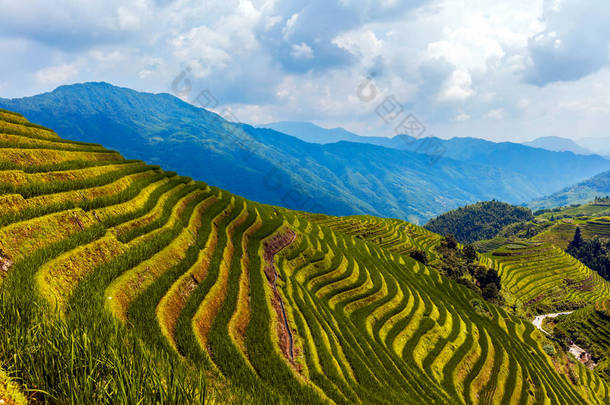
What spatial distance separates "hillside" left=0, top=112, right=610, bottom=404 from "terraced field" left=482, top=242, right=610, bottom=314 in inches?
2707

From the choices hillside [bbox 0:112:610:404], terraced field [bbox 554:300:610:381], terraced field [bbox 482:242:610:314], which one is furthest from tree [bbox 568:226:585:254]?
hillside [bbox 0:112:610:404]

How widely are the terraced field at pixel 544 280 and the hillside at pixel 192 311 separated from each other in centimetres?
6876

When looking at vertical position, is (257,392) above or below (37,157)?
below

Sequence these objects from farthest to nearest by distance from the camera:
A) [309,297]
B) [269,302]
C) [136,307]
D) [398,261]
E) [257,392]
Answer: [398,261] < [309,297] < [269,302] < [136,307] < [257,392]

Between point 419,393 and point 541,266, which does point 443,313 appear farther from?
point 541,266

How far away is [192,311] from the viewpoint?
16.5 meters

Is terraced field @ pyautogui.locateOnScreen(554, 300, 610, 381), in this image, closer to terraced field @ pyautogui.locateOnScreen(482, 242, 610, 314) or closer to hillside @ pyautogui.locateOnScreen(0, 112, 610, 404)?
terraced field @ pyautogui.locateOnScreen(482, 242, 610, 314)

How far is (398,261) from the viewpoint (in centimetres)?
6322

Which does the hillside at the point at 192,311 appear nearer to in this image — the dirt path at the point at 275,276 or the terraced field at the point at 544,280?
the dirt path at the point at 275,276

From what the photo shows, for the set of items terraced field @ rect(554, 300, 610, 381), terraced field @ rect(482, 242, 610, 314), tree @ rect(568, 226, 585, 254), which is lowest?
terraced field @ rect(554, 300, 610, 381)

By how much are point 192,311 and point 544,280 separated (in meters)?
152

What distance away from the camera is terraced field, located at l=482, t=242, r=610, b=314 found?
336 ft

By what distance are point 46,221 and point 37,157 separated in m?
10.5

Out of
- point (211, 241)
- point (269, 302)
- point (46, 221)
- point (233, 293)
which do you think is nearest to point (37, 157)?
point (46, 221)
